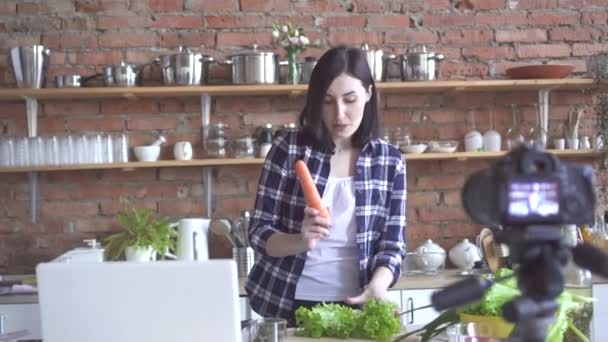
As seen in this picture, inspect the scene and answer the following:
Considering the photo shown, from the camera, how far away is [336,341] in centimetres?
166

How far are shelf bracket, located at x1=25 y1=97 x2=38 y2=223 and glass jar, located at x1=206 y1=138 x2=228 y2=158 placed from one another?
0.83 m

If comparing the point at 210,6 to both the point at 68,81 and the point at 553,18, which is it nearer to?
the point at 68,81

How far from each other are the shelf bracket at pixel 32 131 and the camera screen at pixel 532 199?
3283 millimetres

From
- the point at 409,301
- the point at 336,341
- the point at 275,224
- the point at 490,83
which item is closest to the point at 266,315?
the point at 275,224

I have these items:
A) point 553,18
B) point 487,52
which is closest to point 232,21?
point 487,52

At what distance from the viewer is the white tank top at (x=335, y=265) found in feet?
6.69

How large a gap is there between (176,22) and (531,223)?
3.27 metres

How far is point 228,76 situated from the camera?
3.76 m

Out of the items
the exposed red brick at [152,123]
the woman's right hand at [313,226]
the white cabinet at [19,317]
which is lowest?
the white cabinet at [19,317]

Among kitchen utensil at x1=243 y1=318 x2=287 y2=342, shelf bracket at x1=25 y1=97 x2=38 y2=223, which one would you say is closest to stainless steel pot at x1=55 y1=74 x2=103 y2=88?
shelf bracket at x1=25 y1=97 x2=38 y2=223

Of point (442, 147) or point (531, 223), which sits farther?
point (442, 147)

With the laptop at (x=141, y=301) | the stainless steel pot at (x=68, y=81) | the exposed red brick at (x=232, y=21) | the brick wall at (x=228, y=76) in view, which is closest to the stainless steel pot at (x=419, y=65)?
the brick wall at (x=228, y=76)

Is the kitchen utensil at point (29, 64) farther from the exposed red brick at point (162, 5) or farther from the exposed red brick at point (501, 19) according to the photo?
the exposed red brick at point (501, 19)

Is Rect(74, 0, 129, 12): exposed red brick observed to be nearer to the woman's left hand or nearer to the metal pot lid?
the metal pot lid
